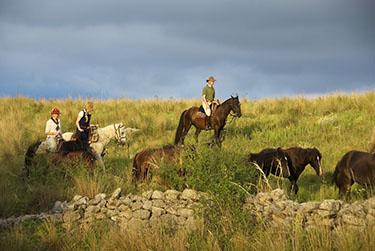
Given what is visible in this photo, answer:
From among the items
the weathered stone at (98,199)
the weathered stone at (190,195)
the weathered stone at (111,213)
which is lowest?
the weathered stone at (111,213)

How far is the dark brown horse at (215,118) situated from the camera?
1695 centimetres

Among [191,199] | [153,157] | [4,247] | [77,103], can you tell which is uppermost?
[77,103]

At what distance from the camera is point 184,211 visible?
27.1 feet

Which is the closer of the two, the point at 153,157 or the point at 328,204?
the point at 328,204

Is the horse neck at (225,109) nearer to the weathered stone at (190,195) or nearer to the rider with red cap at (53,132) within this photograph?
the rider with red cap at (53,132)

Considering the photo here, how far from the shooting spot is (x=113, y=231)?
24.6ft

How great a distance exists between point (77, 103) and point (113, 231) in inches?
826

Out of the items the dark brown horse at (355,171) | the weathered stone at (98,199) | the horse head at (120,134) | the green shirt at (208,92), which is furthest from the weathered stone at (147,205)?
the green shirt at (208,92)

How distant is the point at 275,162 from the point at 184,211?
3099 millimetres

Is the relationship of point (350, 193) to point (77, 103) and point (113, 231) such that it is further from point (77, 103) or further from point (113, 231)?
point (77, 103)

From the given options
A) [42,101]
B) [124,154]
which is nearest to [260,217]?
[124,154]

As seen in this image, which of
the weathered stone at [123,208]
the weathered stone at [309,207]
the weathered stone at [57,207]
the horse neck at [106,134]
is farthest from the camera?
→ the horse neck at [106,134]

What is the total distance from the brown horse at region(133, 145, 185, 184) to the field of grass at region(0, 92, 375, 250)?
0.34 metres

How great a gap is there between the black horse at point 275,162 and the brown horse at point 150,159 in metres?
1.86
